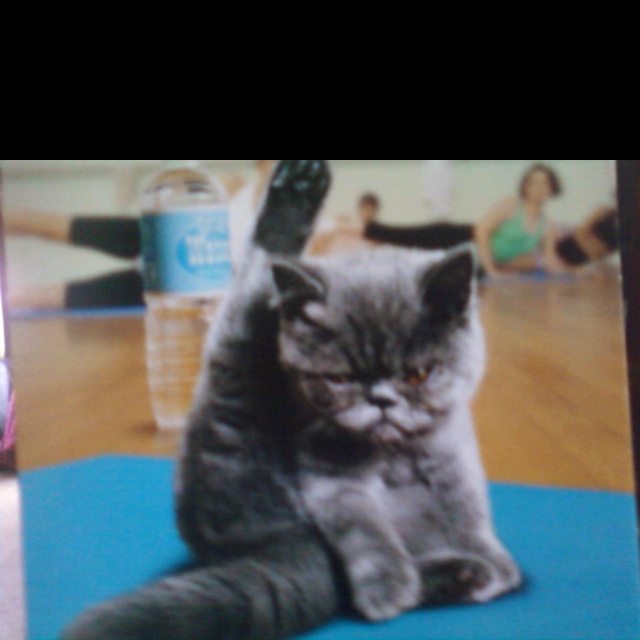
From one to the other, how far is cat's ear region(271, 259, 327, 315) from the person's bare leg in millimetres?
484

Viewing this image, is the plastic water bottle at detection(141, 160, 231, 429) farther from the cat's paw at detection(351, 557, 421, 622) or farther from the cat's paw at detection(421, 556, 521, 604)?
the cat's paw at detection(421, 556, 521, 604)

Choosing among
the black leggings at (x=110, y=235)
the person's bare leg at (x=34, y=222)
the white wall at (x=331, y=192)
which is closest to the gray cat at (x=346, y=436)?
the white wall at (x=331, y=192)

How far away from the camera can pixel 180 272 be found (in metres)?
1.62

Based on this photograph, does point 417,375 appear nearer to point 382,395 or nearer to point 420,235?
point 382,395

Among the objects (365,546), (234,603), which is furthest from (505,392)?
(234,603)

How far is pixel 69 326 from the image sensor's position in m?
1.65

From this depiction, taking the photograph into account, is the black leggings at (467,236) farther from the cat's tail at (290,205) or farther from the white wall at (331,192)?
the cat's tail at (290,205)

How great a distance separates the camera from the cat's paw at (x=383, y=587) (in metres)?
1.53

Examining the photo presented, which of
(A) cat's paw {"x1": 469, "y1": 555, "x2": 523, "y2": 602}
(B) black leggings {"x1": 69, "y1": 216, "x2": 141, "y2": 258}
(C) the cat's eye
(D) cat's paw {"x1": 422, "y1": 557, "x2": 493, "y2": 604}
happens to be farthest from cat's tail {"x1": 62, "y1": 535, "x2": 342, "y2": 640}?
(B) black leggings {"x1": 69, "y1": 216, "x2": 141, "y2": 258}

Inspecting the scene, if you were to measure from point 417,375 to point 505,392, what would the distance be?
0.73 ft
